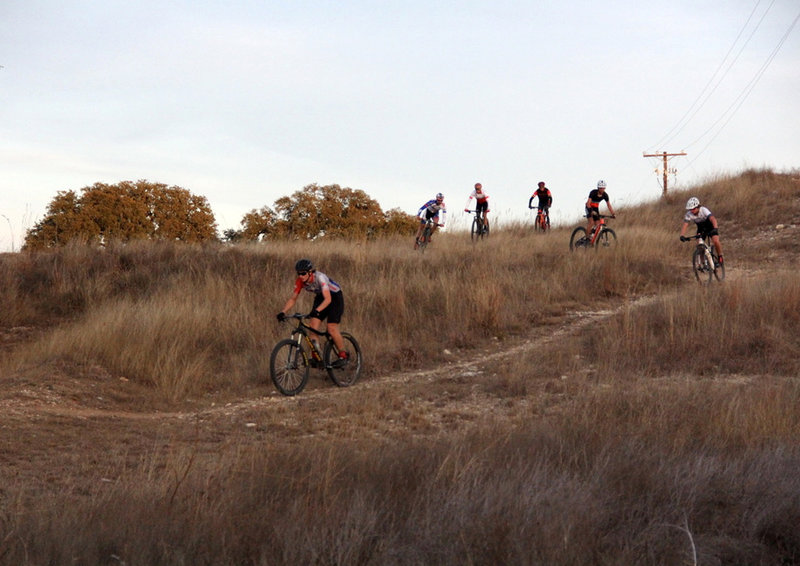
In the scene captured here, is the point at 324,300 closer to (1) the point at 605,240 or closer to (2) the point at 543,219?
(1) the point at 605,240

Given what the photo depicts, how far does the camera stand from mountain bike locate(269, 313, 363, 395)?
11125mm

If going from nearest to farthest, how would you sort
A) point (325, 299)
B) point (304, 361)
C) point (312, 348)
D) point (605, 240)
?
point (325, 299), point (304, 361), point (312, 348), point (605, 240)

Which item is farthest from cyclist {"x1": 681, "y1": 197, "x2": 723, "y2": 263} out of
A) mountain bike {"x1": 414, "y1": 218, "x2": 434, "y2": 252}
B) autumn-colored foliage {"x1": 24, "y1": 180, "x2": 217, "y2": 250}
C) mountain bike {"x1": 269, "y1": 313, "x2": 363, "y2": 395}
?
autumn-colored foliage {"x1": 24, "y1": 180, "x2": 217, "y2": 250}

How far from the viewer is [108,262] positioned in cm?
1672

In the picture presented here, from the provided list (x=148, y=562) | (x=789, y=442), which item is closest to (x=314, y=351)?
(x=789, y=442)

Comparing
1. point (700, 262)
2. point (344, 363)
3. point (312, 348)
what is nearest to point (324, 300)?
point (312, 348)

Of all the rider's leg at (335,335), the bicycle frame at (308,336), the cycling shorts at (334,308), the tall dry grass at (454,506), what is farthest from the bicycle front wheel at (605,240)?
the tall dry grass at (454,506)

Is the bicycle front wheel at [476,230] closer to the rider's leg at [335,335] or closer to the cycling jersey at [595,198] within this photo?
the cycling jersey at [595,198]

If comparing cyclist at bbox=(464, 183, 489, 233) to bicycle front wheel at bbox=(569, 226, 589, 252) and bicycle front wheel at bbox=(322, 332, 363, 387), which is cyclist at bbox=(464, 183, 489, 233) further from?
bicycle front wheel at bbox=(322, 332, 363, 387)

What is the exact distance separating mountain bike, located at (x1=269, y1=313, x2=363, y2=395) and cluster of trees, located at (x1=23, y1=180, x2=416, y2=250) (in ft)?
49.4

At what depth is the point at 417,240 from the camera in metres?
20.8

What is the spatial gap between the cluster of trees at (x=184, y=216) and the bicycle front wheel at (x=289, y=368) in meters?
15.6

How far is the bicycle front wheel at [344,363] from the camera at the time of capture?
11703 millimetres

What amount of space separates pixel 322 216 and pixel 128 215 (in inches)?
379
